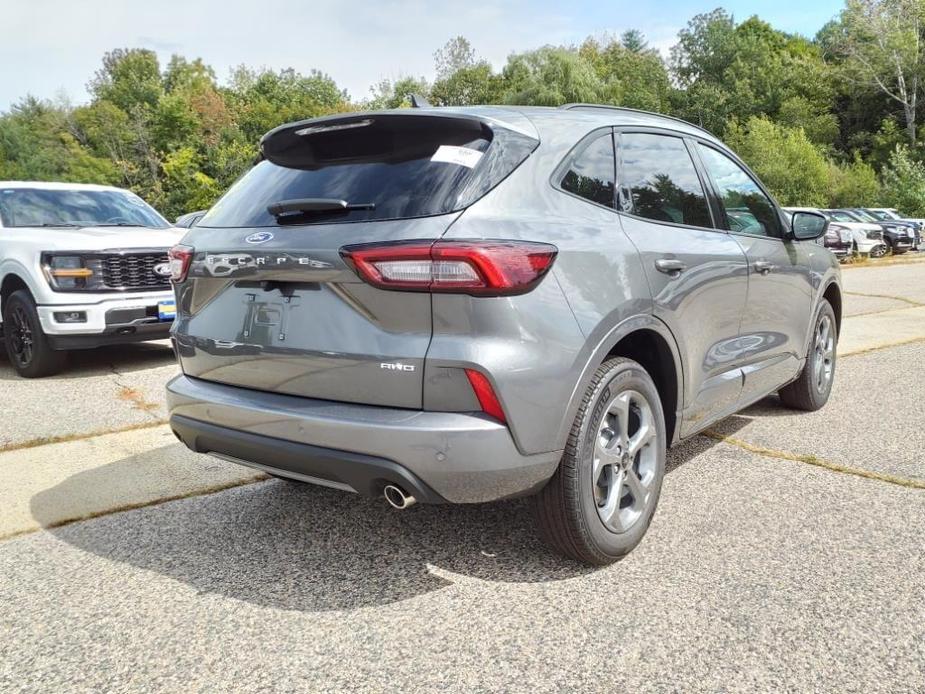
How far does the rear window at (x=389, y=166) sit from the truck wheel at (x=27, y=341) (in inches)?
185

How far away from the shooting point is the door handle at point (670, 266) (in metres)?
3.19

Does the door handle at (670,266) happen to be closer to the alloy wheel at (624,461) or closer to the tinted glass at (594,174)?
the tinted glass at (594,174)

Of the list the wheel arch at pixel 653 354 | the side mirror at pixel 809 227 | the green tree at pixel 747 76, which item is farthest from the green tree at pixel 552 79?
the wheel arch at pixel 653 354

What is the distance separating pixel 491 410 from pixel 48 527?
2339mm

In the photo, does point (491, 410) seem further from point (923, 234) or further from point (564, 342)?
point (923, 234)

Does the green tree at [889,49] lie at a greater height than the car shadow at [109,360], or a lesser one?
greater

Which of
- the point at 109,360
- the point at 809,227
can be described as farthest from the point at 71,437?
the point at 809,227

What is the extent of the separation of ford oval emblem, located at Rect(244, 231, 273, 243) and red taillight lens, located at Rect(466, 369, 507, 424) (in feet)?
3.05

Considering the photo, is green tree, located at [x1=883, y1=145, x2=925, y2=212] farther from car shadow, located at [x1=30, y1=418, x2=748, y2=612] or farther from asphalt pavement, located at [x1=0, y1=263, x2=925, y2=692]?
car shadow, located at [x1=30, y1=418, x2=748, y2=612]

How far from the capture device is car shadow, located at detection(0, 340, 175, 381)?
7242 mm

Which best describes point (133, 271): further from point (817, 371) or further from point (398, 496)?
point (817, 371)

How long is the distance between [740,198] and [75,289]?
5462mm

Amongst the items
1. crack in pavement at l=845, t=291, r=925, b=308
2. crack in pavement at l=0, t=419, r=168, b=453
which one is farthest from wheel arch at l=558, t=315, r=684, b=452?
crack in pavement at l=845, t=291, r=925, b=308

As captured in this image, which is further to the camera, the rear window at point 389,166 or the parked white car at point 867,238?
the parked white car at point 867,238
